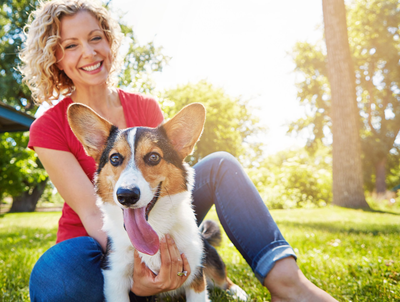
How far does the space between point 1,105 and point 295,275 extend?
7.19 meters

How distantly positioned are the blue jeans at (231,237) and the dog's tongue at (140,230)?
492 mm

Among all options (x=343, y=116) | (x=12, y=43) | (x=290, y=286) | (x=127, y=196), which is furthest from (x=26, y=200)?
(x=290, y=286)

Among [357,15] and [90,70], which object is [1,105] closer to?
[90,70]

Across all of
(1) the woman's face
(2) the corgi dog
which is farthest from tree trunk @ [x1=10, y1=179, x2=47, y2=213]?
(2) the corgi dog

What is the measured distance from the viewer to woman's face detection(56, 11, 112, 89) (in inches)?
94.7

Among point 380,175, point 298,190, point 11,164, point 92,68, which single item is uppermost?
point 92,68

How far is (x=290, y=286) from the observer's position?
180cm

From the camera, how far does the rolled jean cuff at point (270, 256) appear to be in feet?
6.11

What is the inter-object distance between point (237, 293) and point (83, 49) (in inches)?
90.7

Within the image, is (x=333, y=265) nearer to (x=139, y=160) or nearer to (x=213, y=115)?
(x=139, y=160)

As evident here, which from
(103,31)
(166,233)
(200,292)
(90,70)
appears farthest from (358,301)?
(103,31)

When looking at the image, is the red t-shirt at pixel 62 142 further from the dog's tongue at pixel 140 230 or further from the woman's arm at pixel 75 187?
the dog's tongue at pixel 140 230

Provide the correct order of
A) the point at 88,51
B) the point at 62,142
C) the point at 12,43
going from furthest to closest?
the point at 12,43 < the point at 88,51 < the point at 62,142

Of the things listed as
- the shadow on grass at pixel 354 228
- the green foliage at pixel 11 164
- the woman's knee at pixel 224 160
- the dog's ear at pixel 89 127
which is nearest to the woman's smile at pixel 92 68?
the dog's ear at pixel 89 127
